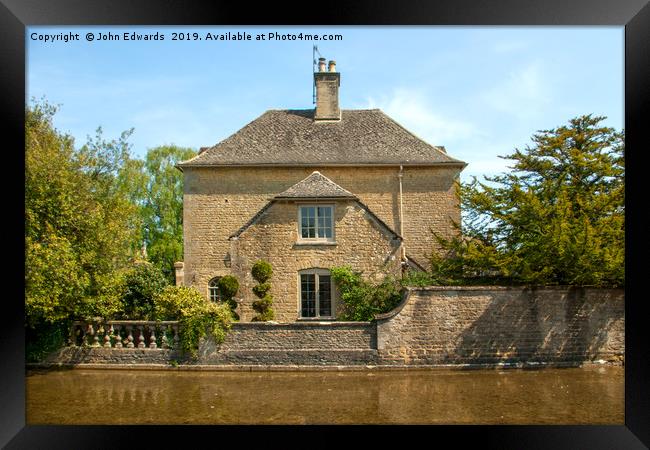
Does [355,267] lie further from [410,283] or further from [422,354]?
[422,354]

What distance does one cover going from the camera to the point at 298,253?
16422 millimetres

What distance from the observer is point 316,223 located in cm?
1664

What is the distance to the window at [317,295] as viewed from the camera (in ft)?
53.8

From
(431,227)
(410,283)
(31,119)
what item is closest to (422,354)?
(410,283)

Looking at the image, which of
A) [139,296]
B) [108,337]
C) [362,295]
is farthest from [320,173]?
[108,337]

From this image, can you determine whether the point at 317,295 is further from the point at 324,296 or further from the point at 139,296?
the point at 139,296

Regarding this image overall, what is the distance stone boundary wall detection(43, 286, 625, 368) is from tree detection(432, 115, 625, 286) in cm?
63

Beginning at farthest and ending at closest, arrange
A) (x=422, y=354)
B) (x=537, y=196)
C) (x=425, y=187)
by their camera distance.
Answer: (x=425, y=187) < (x=537, y=196) < (x=422, y=354)

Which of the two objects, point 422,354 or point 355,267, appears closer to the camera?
point 422,354

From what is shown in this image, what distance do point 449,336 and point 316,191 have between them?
598 centimetres

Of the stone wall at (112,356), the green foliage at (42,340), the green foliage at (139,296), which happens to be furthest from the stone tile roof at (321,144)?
the stone wall at (112,356)
